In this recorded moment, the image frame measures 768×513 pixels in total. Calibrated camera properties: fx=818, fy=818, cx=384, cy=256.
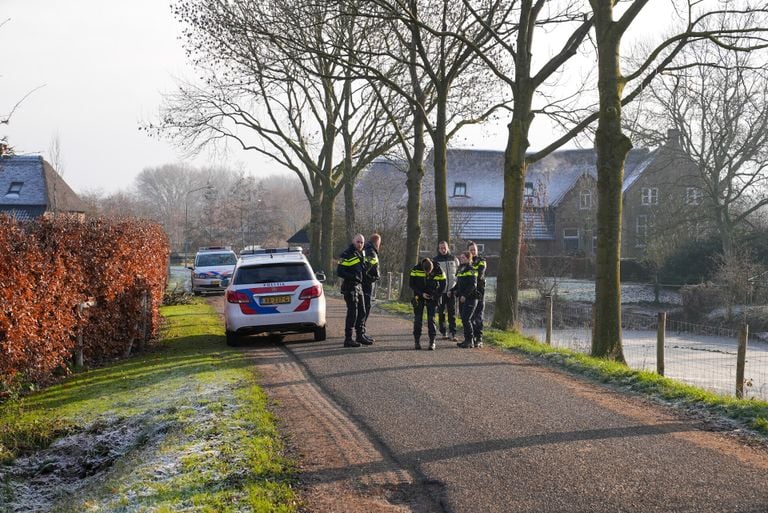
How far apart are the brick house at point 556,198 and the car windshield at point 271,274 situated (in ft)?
111

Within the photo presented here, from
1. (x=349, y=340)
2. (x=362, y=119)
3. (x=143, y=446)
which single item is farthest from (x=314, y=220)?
(x=143, y=446)

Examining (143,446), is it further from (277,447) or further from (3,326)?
(3,326)

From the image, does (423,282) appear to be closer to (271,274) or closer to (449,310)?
(449,310)

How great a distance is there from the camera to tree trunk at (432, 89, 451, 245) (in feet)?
74.4

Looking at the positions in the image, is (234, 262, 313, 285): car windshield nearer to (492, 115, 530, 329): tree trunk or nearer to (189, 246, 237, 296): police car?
(492, 115, 530, 329): tree trunk

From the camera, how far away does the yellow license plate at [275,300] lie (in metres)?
14.8

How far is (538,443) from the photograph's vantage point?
7359 mm

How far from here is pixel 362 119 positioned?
3744 centimetres

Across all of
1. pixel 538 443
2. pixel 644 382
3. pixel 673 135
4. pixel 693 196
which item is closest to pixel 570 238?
pixel 693 196

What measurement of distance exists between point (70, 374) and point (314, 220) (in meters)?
29.6

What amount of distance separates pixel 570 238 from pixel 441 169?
43.9 meters

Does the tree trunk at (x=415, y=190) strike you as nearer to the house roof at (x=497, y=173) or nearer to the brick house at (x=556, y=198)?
the brick house at (x=556, y=198)

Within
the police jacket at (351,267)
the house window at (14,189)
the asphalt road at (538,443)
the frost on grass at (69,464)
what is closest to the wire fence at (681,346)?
the police jacket at (351,267)

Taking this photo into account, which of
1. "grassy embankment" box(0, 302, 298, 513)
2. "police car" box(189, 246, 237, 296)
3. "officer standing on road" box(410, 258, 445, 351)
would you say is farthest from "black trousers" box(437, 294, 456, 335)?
"police car" box(189, 246, 237, 296)
